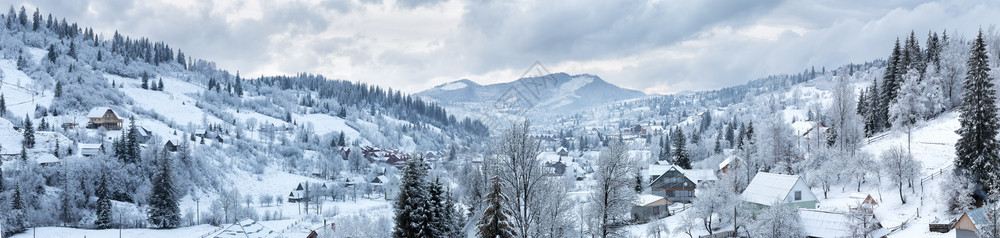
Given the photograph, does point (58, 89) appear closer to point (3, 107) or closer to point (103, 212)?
point (3, 107)

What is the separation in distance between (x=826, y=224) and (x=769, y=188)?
7266 millimetres

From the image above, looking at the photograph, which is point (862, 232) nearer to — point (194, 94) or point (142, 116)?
point (142, 116)

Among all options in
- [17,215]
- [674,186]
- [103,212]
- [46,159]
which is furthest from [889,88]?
[46,159]

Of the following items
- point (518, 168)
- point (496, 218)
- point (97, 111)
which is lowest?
point (496, 218)

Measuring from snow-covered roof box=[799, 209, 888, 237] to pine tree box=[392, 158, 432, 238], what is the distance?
2349 cm

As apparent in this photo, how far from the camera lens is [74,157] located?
212ft

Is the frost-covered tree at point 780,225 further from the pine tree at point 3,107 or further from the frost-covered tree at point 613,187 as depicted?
the pine tree at point 3,107

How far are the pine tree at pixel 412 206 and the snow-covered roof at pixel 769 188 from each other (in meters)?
25.8

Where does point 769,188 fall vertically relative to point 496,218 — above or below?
below

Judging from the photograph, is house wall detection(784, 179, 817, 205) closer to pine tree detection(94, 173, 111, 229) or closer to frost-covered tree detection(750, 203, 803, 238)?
frost-covered tree detection(750, 203, 803, 238)

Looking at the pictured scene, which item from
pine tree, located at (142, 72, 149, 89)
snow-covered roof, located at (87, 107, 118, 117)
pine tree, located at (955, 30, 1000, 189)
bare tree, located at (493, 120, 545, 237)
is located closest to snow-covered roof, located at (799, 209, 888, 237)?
pine tree, located at (955, 30, 1000, 189)

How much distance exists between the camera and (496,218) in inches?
724

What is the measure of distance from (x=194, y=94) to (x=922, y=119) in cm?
14447

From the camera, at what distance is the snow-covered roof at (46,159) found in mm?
62938
